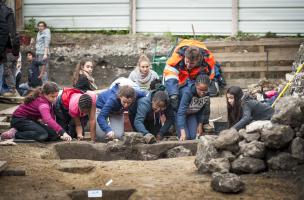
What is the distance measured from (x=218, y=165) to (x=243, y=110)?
6.80 ft

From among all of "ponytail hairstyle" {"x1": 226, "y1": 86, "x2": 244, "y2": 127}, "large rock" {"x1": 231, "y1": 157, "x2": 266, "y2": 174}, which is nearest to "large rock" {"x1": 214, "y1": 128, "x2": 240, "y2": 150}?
"large rock" {"x1": 231, "y1": 157, "x2": 266, "y2": 174}

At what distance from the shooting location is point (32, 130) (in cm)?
963

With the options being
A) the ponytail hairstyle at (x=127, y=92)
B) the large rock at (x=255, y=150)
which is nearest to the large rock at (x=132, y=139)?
the ponytail hairstyle at (x=127, y=92)

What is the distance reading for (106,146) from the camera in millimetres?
9344

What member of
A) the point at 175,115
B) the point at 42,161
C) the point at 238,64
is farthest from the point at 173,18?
the point at 42,161

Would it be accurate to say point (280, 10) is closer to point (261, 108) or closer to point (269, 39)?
point (269, 39)

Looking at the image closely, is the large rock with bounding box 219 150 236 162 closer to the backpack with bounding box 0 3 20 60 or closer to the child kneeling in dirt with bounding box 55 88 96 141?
the child kneeling in dirt with bounding box 55 88 96 141

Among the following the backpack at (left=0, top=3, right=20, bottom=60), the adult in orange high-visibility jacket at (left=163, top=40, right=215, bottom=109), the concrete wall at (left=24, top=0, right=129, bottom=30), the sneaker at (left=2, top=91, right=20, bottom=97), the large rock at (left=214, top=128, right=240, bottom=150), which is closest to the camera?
the large rock at (left=214, top=128, right=240, bottom=150)

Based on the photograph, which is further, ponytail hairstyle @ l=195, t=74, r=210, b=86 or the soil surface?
ponytail hairstyle @ l=195, t=74, r=210, b=86

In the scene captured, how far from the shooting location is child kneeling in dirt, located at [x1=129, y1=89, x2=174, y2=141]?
984 centimetres

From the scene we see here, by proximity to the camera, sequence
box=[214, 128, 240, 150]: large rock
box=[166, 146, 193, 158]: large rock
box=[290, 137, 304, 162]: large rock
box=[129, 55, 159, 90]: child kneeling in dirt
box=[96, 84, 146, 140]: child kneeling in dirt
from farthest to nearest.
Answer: box=[129, 55, 159, 90]: child kneeling in dirt
box=[96, 84, 146, 140]: child kneeling in dirt
box=[166, 146, 193, 158]: large rock
box=[214, 128, 240, 150]: large rock
box=[290, 137, 304, 162]: large rock

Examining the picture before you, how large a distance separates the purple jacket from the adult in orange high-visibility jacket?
172 cm

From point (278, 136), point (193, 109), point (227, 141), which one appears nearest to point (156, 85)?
point (193, 109)

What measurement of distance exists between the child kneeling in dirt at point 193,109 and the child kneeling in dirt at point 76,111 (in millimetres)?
1209
